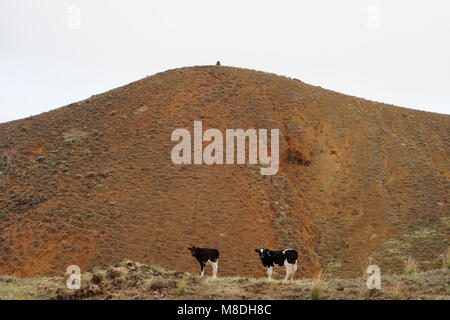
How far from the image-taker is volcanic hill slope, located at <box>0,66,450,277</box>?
890 inches

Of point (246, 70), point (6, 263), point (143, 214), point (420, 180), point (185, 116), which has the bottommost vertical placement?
point (6, 263)

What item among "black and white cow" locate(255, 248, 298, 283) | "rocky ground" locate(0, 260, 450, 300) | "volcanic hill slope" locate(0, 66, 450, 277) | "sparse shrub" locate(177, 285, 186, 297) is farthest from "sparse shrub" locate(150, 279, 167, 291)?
"volcanic hill slope" locate(0, 66, 450, 277)

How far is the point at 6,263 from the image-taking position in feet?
69.2

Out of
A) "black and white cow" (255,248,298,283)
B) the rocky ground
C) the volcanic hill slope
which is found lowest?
the rocky ground

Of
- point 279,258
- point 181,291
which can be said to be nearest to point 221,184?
point 279,258

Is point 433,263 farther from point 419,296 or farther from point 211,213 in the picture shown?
point 419,296

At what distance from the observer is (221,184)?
26922 mm

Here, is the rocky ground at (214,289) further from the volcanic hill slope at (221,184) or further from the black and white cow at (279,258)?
the volcanic hill slope at (221,184)

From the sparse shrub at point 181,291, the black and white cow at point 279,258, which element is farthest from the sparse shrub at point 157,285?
the black and white cow at point 279,258

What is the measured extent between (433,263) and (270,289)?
14681mm

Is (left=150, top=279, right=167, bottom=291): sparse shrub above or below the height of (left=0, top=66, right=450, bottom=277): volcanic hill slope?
below

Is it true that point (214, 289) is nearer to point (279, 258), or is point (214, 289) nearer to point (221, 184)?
point (279, 258)

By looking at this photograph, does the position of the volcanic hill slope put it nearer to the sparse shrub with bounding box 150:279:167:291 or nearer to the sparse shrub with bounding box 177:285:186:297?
the sparse shrub with bounding box 150:279:167:291
